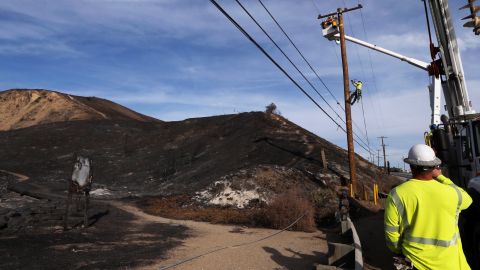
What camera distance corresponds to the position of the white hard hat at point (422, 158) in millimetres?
3809

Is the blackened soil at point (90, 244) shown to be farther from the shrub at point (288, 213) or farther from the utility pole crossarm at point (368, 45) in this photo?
the utility pole crossarm at point (368, 45)

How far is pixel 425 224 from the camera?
374 centimetres

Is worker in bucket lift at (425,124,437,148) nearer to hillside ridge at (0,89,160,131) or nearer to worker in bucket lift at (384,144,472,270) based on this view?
worker in bucket lift at (384,144,472,270)

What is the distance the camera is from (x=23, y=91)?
295 feet

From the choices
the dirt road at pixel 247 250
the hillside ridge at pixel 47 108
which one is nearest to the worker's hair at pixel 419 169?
the dirt road at pixel 247 250

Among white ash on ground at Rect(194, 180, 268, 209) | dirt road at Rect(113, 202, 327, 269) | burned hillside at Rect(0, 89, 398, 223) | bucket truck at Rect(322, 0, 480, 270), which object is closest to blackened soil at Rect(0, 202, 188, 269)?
dirt road at Rect(113, 202, 327, 269)

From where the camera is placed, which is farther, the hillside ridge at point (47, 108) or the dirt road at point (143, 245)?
the hillside ridge at point (47, 108)

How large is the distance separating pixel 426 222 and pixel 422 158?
1.85 feet

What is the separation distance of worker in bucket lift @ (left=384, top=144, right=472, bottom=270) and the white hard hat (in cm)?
2

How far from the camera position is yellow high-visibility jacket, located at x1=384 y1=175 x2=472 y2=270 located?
3717 mm

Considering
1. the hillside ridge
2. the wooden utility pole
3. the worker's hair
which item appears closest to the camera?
the worker's hair

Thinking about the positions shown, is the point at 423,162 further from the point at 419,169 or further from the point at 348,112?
the point at 348,112

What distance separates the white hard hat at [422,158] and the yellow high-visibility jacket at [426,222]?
0.55 ft

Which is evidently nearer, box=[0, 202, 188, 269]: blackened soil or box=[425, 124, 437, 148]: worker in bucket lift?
box=[0, 202, 188, 269]: blackened soil
